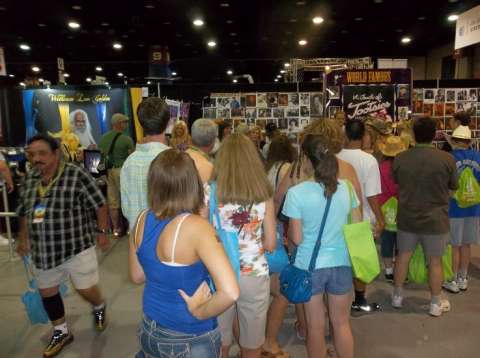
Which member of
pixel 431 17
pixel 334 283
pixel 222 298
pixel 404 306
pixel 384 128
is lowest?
pixel 404 306

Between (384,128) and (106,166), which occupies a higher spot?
(384,128)

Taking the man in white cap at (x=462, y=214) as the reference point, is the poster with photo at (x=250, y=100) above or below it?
above

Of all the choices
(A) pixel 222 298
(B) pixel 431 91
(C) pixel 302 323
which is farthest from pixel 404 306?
(B) pixel 431 91

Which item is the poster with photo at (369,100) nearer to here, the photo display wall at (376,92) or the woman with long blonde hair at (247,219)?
the photo display wall at (376,92)

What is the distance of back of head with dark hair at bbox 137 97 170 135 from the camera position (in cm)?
245

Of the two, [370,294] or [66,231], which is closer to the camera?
[66,231]

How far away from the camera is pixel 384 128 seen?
4.43 metres

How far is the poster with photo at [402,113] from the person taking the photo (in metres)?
5.89

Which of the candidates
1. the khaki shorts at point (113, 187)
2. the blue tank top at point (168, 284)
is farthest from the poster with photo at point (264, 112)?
the blue tank top at point (168, 284)

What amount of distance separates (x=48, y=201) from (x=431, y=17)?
1005 centimetres

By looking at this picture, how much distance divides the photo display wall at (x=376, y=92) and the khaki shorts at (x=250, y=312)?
13.8 feet

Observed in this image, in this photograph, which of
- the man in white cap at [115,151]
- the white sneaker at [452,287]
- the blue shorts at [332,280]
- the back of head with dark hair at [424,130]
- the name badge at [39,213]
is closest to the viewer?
the blue shorts at [332,280]

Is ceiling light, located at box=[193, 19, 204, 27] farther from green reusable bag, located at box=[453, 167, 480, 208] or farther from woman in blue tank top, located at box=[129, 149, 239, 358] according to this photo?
woman in blue tank top, located at box=[129, 149, 239, 358]

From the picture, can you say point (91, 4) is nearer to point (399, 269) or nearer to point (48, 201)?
point (48, 201)
